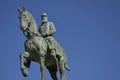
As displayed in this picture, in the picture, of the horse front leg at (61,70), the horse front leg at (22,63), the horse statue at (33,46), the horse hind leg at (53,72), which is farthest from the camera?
the horse hind leg at (53,72)

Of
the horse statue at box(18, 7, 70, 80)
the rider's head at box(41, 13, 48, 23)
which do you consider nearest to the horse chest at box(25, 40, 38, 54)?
the horse statue at box(18, 7, 70, 80)

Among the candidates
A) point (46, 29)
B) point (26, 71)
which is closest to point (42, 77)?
point (26, 71)

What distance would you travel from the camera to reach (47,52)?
2130 cm

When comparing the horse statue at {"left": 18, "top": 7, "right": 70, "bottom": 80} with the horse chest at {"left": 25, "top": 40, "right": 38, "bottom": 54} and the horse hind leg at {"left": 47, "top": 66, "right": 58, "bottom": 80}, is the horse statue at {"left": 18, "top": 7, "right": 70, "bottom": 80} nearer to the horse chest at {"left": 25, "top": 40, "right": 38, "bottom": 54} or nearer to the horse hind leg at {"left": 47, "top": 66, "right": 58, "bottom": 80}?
the horse chest at {"left": 25, "top": 40, "right": 38, "bottom": 54}

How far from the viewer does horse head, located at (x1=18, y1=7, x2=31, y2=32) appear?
20.9 meters

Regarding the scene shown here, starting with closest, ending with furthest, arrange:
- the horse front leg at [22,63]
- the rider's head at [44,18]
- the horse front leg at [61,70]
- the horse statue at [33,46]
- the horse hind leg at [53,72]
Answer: the horse front leg at [22,63]
the horse statue at [33,46]
the horse front leg at [61,70]
the rider's head at [44,18]
the horse hind leg at [53,72]

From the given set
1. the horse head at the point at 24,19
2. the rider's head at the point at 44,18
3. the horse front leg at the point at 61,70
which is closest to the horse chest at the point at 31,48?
the horse head at the point at 24,19

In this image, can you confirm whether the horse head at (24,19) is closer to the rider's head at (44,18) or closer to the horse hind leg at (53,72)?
the rider's head at (44,18)

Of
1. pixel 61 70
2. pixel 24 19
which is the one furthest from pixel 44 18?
pixel 61 70

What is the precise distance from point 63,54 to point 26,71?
7.39 feet

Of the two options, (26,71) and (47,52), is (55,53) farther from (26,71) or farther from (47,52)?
(26,71)

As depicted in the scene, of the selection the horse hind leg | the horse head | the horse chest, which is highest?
the horse head

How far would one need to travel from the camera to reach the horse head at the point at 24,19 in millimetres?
20906

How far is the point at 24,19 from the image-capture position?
21094 mm
